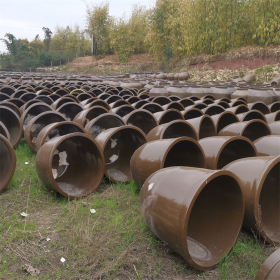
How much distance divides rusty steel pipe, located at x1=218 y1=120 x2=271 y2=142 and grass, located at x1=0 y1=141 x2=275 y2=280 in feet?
6.17

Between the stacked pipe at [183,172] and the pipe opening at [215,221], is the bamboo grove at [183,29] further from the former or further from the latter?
the pipe opening at [215,221]

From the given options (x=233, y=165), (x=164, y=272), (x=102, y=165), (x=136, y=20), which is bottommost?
(x=164, y=272)

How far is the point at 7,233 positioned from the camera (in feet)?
7.61

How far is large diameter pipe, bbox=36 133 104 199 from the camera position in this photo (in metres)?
2.87

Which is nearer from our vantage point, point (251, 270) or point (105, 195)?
point (251, 270)

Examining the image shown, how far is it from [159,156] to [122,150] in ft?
4.99

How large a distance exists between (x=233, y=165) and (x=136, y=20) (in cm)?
3580

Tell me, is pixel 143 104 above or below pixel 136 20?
below

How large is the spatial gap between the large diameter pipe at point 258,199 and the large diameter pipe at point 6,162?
237cm

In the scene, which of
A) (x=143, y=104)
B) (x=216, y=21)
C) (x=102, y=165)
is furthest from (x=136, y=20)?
(x=102, y=165)

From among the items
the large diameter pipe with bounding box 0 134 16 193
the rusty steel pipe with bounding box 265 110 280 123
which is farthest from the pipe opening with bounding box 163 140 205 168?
the rusty steel pipe with bounding box 265 110 280 123

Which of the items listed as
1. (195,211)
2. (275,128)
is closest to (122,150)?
(195,211)

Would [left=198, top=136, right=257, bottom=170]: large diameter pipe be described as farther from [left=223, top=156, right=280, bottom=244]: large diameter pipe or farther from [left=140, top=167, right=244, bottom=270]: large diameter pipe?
[left=140, top=167, right=244, bottom=270]: large diameter pipe

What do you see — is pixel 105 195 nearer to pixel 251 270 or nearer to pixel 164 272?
pixel 164 272
